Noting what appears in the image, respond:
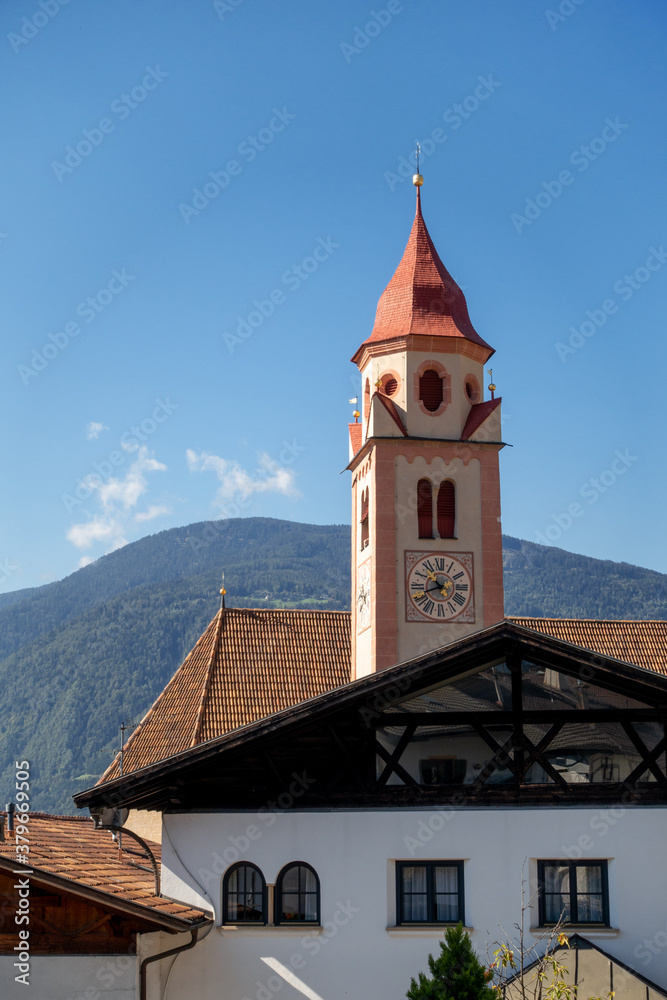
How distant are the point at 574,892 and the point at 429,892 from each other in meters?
2.07

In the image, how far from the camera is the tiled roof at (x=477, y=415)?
3188 cm

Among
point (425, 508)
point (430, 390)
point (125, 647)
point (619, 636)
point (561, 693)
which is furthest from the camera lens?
point (125, 647)

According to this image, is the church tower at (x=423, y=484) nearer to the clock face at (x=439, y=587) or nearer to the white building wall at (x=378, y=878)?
the clock face at (x=439, y=587)

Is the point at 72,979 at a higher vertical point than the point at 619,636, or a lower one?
lower

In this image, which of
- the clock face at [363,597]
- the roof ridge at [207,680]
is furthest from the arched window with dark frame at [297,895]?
the clock face at [363,597]

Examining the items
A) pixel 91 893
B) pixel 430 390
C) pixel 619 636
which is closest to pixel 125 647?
pixel 619 636

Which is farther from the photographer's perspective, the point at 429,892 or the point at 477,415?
the point at 477,415

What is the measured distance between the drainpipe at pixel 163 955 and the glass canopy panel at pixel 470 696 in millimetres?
4033

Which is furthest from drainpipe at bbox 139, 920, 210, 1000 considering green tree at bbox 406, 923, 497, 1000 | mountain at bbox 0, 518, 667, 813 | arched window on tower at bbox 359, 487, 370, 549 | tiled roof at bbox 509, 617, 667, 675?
mountain at bbox 0, 518, 667, 813

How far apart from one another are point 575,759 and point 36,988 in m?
7.99

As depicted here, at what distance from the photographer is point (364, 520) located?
1283 inches

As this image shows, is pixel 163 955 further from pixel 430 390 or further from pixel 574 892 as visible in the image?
pixel 430 390

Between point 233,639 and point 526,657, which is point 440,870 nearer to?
point 526,657

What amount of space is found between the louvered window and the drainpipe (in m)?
18.4
